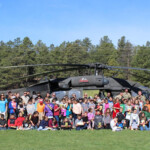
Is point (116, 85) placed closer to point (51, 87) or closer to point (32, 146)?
point (51, 87)

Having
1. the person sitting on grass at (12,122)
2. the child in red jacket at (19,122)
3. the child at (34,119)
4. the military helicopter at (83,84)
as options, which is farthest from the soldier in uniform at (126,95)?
the person sitting on grass at (12,122)

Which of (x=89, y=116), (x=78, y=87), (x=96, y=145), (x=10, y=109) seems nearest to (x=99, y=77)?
(x=78, y=87)

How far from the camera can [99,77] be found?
1319 centimetres

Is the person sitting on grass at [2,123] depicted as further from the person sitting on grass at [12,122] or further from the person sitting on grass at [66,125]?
the person sitting on grass at [66,125]

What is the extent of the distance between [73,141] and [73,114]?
340 centimetres

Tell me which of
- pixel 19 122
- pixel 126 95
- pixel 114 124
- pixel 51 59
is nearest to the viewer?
pixel 114 124

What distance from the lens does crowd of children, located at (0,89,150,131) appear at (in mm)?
11648

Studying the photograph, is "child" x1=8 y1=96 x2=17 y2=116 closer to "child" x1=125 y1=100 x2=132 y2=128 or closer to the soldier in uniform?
"child" x1=125 y1=100 x2=132 y2=128

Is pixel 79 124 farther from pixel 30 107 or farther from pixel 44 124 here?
pixel 30 107

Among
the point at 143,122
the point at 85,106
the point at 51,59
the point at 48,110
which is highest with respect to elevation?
the point at 51,59

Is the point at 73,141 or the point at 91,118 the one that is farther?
the point at 91,118

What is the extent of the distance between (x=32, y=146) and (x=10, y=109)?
453 cm

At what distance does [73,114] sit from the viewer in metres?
12.1

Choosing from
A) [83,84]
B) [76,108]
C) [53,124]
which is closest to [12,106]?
[53,124]
